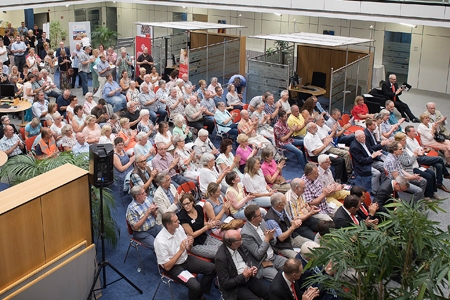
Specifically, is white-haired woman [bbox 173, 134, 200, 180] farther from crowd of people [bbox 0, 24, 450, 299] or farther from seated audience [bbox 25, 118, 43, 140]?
seated audience [bbox 25, 118, 43, 140]

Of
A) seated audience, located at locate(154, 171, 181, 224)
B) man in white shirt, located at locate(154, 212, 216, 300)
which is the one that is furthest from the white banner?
man in white shirt, located at locate(154, 212, 216, 300)

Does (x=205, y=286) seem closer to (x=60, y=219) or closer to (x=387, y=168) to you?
(x=60, y=219)

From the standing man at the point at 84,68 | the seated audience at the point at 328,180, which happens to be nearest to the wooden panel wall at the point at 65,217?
the seated audience at the point at 328,180

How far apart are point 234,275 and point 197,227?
3.72ft

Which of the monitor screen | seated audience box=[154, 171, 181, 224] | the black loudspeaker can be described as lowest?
seated audience box=[154, 171, 181, 224]

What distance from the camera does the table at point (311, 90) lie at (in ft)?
47.3

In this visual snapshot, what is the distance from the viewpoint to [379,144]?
34.2 ft

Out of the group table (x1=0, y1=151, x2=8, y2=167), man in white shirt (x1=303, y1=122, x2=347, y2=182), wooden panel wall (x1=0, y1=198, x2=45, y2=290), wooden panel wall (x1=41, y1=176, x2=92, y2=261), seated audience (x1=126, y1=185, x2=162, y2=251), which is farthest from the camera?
man in white shirt (x1=303, y1=122, x2=347, y2=182)

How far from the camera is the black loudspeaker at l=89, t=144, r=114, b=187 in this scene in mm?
6223

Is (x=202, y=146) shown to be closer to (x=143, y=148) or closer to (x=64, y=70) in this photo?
(x=143, y=148)

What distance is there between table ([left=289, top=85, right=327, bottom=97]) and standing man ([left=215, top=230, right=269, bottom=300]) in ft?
29.2

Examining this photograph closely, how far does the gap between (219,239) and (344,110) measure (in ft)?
26.6

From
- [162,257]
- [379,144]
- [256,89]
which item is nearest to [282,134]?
[379,144]

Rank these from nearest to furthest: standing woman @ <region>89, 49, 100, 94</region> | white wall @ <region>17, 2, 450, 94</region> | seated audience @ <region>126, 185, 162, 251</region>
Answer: seated audience @ <region>126, 185, 162, 251</region> → standing woman @ <region>89, 49, 100, 94</region> → white wall @ <region>17, 2, 450, 94</region>
